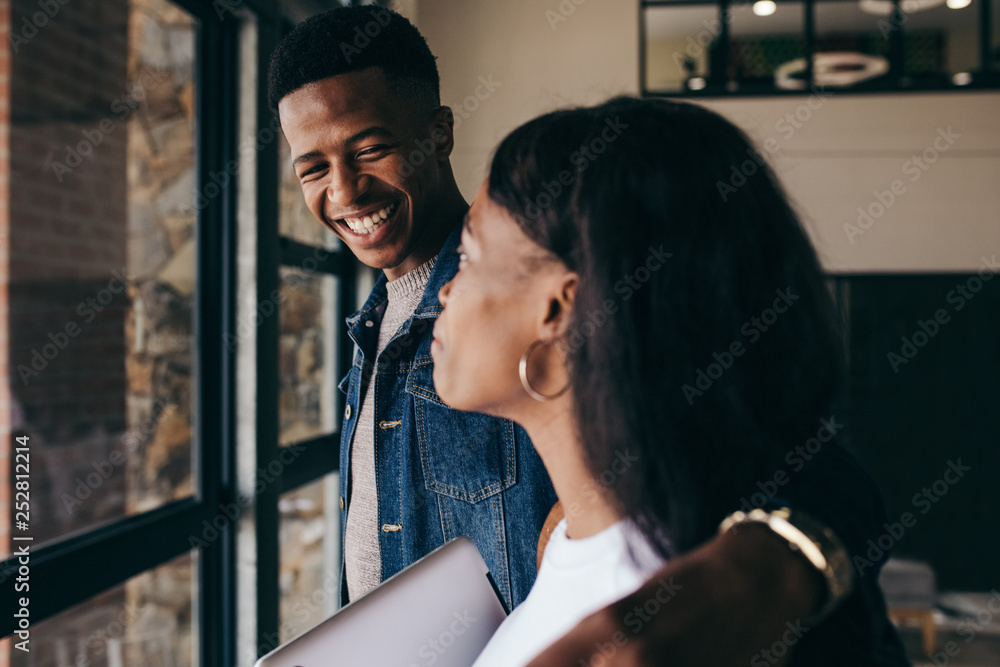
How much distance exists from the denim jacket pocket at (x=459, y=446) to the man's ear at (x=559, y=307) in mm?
481

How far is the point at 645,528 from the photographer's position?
2.00ft

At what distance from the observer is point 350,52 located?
4.25ft

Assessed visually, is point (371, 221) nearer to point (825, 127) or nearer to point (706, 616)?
point (706, 616)

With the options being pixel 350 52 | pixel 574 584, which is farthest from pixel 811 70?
pixel 574 584

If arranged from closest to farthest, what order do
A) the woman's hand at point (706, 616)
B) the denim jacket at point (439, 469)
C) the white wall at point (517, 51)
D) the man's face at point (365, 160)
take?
1. the woman's hand at point (706, 616)
2. the denim jacket at point (439, 469)
3. the man's face at point (365, 160)
4. the white wall at point (517, 51)

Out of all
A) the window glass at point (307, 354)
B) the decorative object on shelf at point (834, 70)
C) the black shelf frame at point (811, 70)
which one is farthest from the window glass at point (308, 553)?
the decorative object on shelf at point (834, 70)

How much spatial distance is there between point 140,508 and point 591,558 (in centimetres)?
188

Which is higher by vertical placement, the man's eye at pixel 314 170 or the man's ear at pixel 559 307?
the man's eye at pixel 314 170

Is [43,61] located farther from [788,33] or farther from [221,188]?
A: [788,33]

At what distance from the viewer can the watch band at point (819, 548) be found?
1.44ft

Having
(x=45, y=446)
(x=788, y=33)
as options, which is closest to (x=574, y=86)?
(x=788, y=33)

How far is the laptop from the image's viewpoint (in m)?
0.65

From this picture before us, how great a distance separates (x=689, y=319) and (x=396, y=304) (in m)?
0.89

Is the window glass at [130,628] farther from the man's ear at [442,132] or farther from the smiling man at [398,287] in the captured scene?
the man's ear at [442,132]
